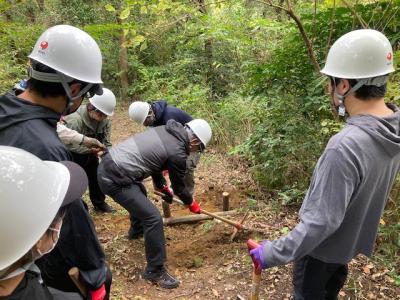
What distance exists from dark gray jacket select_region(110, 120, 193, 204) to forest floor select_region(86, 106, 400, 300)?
1203 millimetres

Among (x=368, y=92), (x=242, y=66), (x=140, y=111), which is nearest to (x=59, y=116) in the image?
(x=368, y=92)

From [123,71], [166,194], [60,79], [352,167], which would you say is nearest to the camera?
[352,167]

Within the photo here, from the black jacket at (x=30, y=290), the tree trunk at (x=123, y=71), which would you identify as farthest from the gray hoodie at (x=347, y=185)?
the tree trunk at (x=123, y=71)

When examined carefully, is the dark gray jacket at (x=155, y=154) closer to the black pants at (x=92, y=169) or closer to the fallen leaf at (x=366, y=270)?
the black pants at (x=92, y=169)

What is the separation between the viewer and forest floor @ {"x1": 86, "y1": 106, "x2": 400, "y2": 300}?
148 inches

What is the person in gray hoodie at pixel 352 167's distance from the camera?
2031 mm

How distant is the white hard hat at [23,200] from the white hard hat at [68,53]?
1017 mm

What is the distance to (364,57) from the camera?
85.5 inches

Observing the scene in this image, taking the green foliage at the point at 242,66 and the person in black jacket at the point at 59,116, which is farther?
the green foliage at the point at 242,66

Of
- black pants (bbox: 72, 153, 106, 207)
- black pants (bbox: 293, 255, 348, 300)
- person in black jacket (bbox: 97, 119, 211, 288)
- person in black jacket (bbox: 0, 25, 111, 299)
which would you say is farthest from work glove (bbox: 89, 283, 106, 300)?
black pants (bbox: 72, 153, 106, 207)

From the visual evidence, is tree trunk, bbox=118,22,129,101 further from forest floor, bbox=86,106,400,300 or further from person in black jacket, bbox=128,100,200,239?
person in black jacket, bbox=128,100,200,239

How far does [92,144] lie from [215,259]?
2263 millimetres

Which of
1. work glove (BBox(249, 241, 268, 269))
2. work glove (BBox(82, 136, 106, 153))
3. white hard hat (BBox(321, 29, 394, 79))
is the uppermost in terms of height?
white hard hat (BBox(321, 29, 394, 79))

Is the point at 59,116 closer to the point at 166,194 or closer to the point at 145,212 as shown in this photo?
the point at 145,212
